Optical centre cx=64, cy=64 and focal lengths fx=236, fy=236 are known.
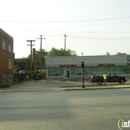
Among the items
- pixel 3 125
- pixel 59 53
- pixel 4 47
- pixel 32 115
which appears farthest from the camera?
pixel 59 53

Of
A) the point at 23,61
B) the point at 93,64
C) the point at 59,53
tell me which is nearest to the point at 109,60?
the point at 93,64

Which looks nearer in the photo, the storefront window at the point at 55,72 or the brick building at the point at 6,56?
the brick building at the point at 6,56

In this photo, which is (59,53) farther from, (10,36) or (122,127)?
(122,127)

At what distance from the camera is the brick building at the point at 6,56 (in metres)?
36.0

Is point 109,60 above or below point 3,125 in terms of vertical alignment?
above

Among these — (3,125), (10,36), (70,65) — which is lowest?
(3,125)

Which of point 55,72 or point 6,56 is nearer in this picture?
point 6,56

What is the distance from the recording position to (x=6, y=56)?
127 feet

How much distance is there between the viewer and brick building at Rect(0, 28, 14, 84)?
3603cm

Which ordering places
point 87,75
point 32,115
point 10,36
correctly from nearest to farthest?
point 32,115
point 10,36
point 87,75

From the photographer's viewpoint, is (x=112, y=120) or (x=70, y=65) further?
(x=70, y=65)

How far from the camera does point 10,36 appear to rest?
1624 inches

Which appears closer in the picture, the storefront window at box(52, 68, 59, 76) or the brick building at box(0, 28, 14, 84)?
the brick building at box(0, 28, 14, 84)

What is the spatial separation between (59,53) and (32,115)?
312ft
